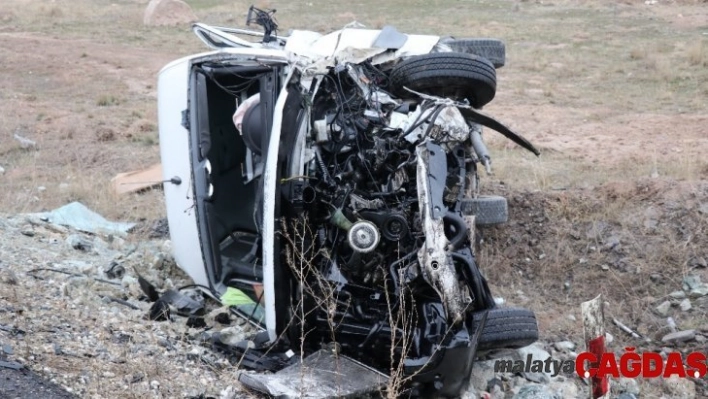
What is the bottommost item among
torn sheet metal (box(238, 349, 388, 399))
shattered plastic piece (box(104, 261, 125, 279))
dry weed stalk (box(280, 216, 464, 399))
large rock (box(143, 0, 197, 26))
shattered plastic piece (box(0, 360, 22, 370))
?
torn sheet metal (box(238, 349, 388, 399))

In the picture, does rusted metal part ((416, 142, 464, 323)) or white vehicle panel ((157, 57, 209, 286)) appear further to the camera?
white vehicle panel ((157, 57, 209, 286))

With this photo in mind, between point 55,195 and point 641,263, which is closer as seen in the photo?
point 641,263

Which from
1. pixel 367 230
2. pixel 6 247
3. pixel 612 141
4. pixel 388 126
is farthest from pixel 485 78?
pixel 612 141

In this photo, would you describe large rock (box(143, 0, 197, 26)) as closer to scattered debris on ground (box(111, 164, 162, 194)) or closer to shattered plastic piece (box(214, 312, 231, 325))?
scattered debris on ground (box(111, 164, 162, 194))

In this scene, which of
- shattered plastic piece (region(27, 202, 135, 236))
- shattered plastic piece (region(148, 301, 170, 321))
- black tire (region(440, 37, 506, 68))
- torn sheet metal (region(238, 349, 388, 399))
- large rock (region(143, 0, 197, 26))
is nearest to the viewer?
torn sheet metal (region(238, 349, 388, 399))

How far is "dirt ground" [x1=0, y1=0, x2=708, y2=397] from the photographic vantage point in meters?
6.87

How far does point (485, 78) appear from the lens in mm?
5828

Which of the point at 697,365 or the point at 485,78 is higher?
the point at 485,78

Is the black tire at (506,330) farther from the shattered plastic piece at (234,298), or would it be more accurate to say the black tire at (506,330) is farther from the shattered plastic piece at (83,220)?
the shattered plastic piece at (83,220)

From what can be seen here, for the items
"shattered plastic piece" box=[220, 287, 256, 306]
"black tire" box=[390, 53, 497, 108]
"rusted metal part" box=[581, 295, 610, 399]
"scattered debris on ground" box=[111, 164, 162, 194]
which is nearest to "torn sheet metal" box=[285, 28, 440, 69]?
"black tire" box=[390, 53, 497, 108]

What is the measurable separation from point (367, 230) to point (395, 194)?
1.37ft

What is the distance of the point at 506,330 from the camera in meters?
4.74

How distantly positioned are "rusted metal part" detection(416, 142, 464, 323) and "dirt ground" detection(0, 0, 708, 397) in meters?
1.66

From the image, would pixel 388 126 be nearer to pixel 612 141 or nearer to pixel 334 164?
pixel 334 164
